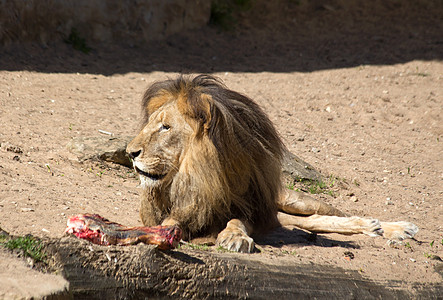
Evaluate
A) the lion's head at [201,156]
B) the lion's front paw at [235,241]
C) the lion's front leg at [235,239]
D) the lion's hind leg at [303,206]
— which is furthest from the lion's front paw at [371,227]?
the lion's front paw at [235,241]

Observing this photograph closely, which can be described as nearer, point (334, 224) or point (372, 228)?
point (372, 228)

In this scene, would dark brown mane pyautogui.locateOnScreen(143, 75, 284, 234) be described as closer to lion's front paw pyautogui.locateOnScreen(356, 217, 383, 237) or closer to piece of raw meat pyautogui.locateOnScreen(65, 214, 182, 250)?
lion's front paw pyautogui.locateOnScreen(356, 217, 383, 237)

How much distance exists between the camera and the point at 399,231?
4.84 metres

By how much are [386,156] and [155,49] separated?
4.73 metres

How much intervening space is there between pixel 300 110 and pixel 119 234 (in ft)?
19.6

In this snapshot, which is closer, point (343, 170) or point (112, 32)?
point (343, 170)

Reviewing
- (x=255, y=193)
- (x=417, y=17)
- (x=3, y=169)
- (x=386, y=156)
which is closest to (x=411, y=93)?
(x=386, y=156)

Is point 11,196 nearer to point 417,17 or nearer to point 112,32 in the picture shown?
point 112,32

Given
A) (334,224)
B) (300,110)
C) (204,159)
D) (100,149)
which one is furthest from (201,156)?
(300,110)

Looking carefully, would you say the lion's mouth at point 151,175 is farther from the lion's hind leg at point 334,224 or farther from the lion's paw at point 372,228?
the lion's paw at point 372,228

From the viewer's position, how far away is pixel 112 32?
9.86m

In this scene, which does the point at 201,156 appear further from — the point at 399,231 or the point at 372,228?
the point at 399,231

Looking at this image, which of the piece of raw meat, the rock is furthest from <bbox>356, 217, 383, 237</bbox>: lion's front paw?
the rock

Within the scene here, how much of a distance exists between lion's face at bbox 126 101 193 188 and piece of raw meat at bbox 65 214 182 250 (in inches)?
38.6
